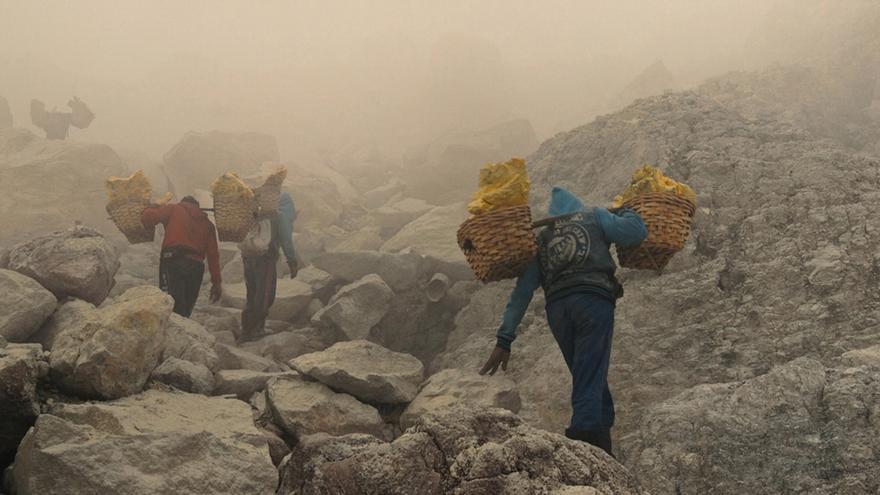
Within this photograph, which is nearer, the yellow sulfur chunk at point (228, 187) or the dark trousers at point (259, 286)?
the yellow sulfur chunk at point (228, 187)

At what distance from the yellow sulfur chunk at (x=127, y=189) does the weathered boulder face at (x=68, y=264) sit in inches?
33.8

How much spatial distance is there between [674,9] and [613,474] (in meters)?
61.3

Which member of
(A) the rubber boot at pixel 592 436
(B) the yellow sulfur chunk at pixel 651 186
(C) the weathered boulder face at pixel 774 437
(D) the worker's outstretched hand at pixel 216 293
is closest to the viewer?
(C) the weathered boulder face at pixel 774 437

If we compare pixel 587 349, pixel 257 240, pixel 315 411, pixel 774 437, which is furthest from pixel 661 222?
pixel 257 240

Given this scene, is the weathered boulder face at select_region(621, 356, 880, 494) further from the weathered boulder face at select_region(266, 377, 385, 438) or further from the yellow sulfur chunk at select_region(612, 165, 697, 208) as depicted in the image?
the weathered boulder face at select_region(266, 377, 385, 438)

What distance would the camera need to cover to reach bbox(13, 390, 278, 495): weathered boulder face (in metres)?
3.93

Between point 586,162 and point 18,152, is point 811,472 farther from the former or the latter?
point 18,152

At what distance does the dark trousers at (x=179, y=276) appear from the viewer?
9.66m

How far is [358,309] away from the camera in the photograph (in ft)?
33.1

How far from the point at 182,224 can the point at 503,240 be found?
19.9 ft

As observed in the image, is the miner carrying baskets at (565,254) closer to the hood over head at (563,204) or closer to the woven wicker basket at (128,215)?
the hood over head at (563,204)

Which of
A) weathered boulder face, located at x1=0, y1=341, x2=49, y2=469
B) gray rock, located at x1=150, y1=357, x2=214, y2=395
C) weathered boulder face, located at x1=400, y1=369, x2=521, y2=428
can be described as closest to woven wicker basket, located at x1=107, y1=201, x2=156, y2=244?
gray rock, located at x1=150, y1=357, x2=214, y2=395

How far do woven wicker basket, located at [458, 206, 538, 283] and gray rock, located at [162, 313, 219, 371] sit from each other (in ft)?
11.2

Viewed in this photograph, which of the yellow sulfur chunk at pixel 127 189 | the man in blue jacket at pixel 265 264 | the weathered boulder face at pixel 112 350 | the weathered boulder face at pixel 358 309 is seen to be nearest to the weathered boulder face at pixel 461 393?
the weathered boulder face at pixel 112 350
